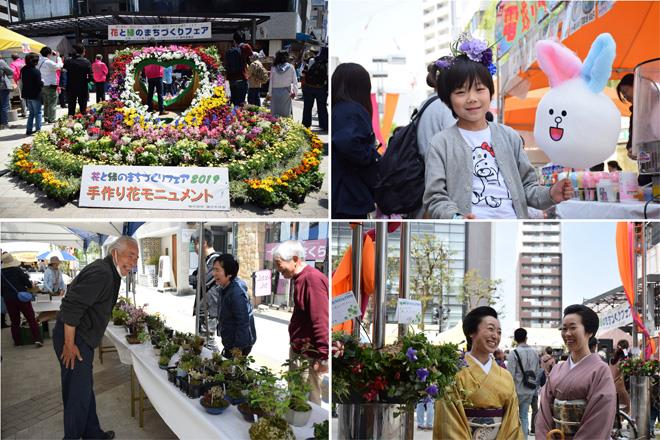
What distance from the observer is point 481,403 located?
2.55m

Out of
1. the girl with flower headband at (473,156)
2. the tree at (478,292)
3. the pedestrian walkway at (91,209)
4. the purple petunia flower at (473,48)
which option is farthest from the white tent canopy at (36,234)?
the purple petunia flower at (473,48)

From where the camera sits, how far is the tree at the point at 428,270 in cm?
272

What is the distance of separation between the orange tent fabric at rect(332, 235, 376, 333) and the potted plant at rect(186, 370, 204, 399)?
0.65 metres

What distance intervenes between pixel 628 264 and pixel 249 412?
1825 mm

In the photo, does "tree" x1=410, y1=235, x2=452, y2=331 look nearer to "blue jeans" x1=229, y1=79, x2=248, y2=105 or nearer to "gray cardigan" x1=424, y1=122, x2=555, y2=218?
"gray cardigan" x1=424, y1=122, x2=555, y2=218

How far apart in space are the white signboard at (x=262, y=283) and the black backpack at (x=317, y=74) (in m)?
1.24

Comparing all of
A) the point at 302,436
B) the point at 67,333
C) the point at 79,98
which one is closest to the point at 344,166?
the point at 302,436

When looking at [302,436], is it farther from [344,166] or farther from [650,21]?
[650,21]

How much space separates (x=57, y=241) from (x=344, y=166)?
1.38 meters

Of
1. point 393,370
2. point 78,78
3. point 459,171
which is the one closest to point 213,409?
point 393,370

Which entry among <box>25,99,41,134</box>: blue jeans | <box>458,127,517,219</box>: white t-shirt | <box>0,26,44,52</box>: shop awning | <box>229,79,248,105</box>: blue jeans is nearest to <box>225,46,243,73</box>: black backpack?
<box>229,79,248,105</box>: blue jeans

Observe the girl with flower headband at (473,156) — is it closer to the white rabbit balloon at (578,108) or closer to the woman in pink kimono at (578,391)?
the white rabbit balloon at (578,108)

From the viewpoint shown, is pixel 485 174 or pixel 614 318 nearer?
pixel 485 174

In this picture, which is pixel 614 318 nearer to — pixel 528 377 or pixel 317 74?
pixel 528 377
